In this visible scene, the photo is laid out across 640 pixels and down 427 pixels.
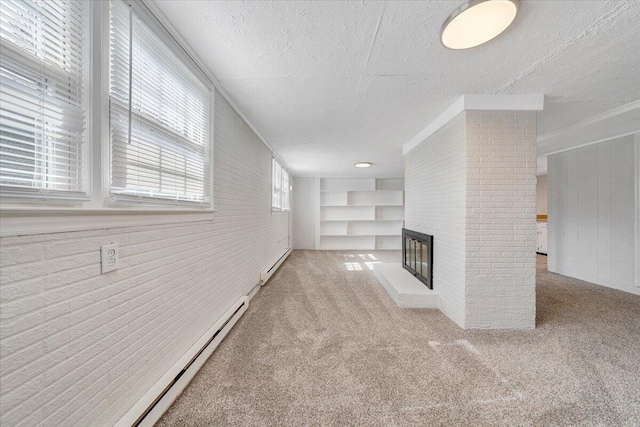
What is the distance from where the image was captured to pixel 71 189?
0.99m

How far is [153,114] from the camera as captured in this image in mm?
1457

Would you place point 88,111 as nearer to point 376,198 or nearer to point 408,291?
point 408,291

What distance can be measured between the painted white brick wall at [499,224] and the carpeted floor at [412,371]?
25cm

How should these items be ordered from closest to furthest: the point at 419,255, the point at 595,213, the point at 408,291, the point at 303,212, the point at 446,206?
the point at 446,206
the point at 408,291
the point at 419,255
the point at 595,213
the point at 303,212

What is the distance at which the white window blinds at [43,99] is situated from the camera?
80cm

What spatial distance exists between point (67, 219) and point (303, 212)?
695 cm

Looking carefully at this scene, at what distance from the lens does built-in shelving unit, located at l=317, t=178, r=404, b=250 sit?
7.72 metres

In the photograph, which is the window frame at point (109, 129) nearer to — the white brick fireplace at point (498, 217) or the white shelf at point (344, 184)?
the white brick fireplace at point (498, 217)

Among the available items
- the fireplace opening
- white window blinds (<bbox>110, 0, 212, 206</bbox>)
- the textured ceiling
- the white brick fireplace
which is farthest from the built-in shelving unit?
white window blinds (<bbox>110, 0, 212, 206</bbox>)

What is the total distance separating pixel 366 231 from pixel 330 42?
652 cm

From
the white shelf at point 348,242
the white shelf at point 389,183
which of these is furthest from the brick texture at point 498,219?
the white shelf at point 389,183

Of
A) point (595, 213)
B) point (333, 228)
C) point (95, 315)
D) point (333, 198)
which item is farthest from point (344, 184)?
point (95, 315)

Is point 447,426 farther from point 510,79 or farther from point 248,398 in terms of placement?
point 510,79

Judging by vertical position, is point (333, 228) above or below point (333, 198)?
below
